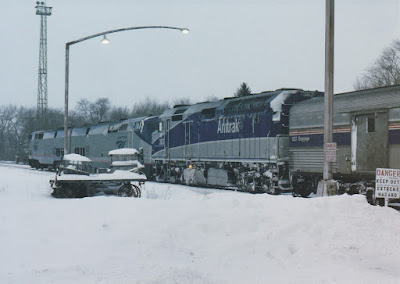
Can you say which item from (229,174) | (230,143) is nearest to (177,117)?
(230,143)

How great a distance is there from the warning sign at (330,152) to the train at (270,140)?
2.42 meters

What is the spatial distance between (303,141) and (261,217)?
28.4ft

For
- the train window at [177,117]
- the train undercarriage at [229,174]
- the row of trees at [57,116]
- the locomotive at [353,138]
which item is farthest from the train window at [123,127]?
the row of trees at [57,116]

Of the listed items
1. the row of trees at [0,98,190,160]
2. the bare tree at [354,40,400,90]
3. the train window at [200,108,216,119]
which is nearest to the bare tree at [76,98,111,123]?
the row of trees at [0,98,190,160]

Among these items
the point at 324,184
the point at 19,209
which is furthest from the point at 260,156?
the point at 19,209

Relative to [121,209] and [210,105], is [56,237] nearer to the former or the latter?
[121,209]

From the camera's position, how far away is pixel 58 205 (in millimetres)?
9836

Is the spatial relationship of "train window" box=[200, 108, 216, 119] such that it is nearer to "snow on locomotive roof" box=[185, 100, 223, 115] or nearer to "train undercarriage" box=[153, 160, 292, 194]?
"snow on locomotive roof" box=[185, 100, 223, 115]

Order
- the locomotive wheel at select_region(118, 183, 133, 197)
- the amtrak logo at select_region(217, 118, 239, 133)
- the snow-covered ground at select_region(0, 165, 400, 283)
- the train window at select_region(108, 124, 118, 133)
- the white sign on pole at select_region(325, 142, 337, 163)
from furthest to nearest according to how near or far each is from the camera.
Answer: the train window at select_region(108, 124, 118, 133)
the amtrak logo at select_region(217, 118, 239, 133)
the locomotive wheel at select_region(118, 183, 133, 197)
the white sign on pole at select_region(325, 142, 337, 163)
the snow-covered ground at select_region(0, 165, 400, 283)

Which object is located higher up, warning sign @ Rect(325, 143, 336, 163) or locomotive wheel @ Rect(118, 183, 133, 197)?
warning sign @ Rect(325, 143, 336, 163)

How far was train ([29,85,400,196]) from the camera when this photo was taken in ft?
45.4

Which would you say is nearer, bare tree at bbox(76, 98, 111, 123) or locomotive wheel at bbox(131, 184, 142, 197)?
locomotive wheel at bbox(131, 184, 142, 197)

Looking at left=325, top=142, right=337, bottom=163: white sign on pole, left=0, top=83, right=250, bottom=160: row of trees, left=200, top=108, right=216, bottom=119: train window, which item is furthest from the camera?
left=0, top=83, right=250, bottom=160: row of trees

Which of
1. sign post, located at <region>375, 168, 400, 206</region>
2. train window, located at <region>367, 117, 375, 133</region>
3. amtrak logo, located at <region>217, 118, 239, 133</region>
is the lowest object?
sign post, located at <region>375, 168, 400, 206</region>
